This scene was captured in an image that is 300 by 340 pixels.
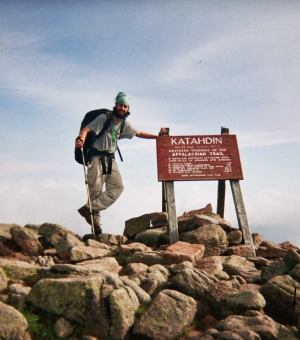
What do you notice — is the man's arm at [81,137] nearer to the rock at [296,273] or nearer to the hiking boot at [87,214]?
the hiking boot at [87,214]

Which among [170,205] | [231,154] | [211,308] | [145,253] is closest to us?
[211,308]

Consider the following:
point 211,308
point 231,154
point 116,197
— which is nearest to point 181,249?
point 211,308

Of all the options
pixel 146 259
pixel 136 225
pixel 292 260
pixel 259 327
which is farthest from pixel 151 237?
pixel 259 327

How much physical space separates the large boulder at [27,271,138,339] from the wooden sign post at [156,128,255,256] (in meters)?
5.60

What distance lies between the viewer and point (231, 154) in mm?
11664

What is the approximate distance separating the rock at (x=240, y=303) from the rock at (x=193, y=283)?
0.60 metres

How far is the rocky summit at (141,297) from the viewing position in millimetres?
5047

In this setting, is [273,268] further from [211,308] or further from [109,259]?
[109,259]

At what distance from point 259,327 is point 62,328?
3070 mm

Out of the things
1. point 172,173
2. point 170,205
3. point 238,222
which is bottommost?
point 238,222

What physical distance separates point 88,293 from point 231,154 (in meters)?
7.92

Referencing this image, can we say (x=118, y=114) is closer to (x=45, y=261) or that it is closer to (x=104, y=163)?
(x=104, y=163)

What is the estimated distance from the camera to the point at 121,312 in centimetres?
516

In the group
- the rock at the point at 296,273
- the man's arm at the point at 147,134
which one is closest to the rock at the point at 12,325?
the rock at the point at 296,273
